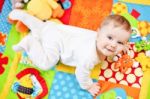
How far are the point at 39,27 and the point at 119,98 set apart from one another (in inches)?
17.8

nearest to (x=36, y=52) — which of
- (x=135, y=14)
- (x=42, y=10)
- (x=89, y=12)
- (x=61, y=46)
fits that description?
(x=61, y=46)

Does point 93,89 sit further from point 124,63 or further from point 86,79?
point 124,63

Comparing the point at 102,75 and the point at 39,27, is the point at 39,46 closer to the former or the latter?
the point at 39,27

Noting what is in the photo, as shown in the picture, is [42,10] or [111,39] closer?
[111,39]

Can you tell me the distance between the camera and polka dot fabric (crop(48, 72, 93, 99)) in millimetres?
1471

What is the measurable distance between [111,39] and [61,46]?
0.24m

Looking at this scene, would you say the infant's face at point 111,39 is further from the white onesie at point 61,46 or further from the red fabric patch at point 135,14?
the red fabric patch at point 135,14

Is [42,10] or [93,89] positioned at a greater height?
[42,10]

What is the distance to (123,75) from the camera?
1.49 metres

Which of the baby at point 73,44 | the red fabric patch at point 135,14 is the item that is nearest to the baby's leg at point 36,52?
the baby at point 73,44

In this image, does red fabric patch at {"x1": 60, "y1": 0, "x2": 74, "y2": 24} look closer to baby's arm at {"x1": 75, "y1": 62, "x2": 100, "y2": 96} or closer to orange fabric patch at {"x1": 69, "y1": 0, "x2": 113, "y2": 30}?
orange fabric patch at {"x1": 69, "y1": 0, "x2": 113, "y2": 30}

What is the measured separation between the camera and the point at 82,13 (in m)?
1.63

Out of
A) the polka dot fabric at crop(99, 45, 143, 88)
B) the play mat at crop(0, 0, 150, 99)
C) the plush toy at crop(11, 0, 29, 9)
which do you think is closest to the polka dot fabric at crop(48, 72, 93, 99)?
the play mat at crop(0, 0, 150, 99)

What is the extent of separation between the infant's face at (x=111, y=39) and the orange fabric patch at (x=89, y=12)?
24 cm
